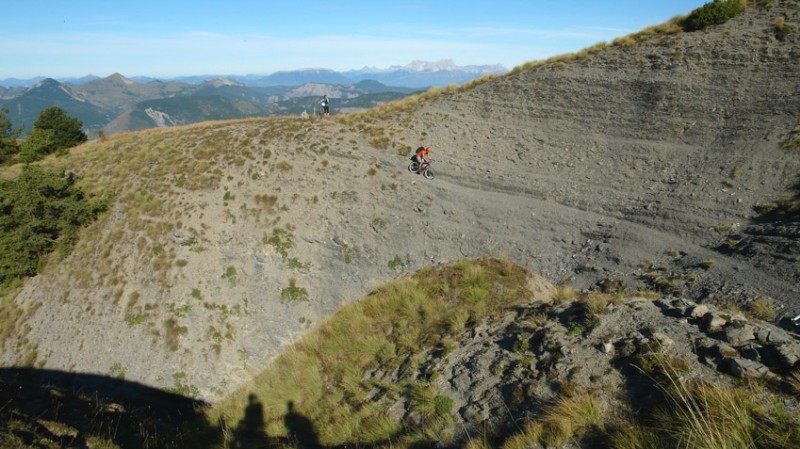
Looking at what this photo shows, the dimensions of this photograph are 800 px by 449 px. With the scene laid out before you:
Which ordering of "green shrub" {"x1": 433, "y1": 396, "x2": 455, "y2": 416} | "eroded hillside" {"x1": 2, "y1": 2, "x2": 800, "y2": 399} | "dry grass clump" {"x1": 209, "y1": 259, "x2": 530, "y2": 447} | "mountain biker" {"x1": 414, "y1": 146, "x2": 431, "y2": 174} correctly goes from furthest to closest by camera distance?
"mountain biker" {"x1": 414, "y1": 146, "x2": 431, "y2": 174} → "eroded hillside" {"x1": 2, "y1": 2, "x2": 800, "y2": 399} → "dry grass clump" {"x1": 209, "y1": 259, "x2": 530, "y2": 447} → "green shrub" {"x1": 433, "y1": 396, "x2": 455, "y2": 416}

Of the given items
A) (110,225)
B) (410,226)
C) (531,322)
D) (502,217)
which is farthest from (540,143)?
(110,225)

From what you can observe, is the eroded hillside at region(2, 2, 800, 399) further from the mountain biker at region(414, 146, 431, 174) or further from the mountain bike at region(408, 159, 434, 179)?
the mountain biker at region(414, 146, 431, 174)

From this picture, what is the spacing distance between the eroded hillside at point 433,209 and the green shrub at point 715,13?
783 millimetres

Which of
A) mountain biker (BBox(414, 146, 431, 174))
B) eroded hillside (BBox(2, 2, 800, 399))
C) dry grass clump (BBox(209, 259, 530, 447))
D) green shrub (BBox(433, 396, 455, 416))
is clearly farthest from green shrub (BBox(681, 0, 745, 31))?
green shrub (BBox(433, 396, 455, 416))

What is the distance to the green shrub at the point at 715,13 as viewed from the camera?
28297 millimetres

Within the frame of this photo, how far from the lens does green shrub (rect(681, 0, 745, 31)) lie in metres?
28.3

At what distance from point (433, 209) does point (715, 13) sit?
86.8 feet

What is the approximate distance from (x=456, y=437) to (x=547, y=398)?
2197 millimetres

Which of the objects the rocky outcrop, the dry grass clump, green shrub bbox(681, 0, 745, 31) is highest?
green shrub bbox(681, 0, 745, 31)

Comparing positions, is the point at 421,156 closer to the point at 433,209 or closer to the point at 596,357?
the point at 433,209

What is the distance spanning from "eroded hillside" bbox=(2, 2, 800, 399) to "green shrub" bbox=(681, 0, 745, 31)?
0.78 metres

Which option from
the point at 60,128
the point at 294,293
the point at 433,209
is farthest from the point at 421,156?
the point at 60,128

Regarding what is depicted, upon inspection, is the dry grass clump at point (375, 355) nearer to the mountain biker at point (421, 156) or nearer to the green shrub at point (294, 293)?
the green shrub at point (294, 293)

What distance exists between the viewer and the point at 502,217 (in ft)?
73.6
